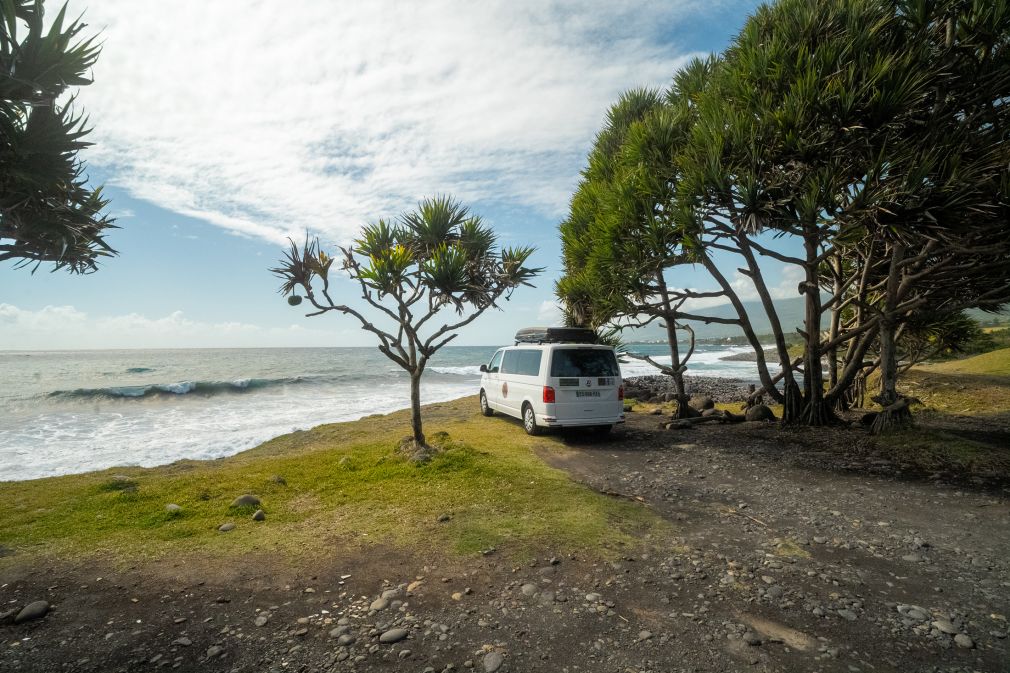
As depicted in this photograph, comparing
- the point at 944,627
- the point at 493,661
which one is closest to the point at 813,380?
the point at 944,627

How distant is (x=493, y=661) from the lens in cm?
304

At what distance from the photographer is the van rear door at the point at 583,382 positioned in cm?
1048

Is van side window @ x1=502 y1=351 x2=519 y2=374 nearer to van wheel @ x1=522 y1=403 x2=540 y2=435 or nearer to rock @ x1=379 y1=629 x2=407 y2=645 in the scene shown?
van wheel @ x1=522 y1=403 x2=540 y2=435

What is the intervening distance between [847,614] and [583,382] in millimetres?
7176

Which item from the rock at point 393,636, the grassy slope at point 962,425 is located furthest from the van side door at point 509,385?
the rock at point 393,636

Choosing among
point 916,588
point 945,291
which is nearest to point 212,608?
point 916,588

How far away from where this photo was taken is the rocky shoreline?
21.5 meters

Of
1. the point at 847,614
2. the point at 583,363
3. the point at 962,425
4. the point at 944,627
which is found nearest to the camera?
the point at 944,627

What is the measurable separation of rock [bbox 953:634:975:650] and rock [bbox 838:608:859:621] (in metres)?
0.55

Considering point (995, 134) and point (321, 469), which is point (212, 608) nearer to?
point (321, 469)

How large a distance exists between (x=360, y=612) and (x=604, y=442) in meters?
8.20

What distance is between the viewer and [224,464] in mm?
10570

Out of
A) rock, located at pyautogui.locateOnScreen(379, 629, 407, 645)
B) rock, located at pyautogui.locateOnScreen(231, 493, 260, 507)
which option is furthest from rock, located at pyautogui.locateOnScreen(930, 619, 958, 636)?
rock, located at pyautogui.locateOnScreen(231, 493, 260, 507)

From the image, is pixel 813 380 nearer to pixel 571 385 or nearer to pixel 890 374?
pixel 890 374
